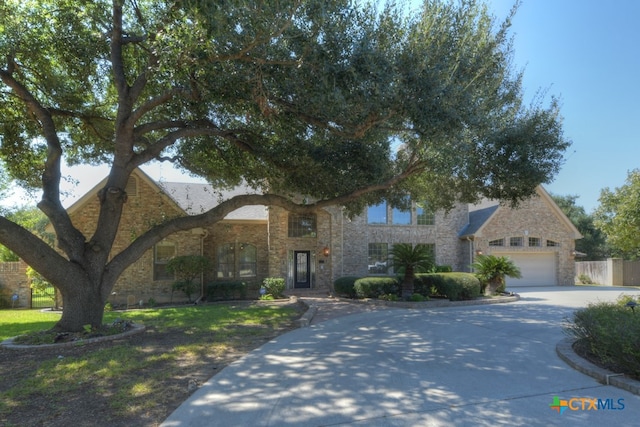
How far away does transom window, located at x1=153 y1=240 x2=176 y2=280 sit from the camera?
18.5 metres

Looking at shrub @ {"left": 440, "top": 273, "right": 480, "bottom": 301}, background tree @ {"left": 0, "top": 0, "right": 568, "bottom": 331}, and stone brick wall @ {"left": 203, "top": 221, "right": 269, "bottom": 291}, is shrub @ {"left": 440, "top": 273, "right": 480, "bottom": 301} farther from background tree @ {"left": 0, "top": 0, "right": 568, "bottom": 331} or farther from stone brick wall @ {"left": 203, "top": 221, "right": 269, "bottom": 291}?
stone brick wall @ {"left": 203, "top": 221, "right": 269, "bottom": 291}

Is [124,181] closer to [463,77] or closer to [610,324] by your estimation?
[463,77]

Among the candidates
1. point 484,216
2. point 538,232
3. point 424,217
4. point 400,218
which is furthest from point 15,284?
point 538,232

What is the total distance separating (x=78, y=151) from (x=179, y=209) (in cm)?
478

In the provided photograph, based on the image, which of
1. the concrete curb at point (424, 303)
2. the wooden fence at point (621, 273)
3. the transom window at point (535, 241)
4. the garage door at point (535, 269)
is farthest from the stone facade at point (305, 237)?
the wooden fence at point (621, 273)

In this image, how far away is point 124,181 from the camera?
10.2 metres

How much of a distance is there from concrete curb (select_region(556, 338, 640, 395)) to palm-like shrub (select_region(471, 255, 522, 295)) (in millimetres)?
10803

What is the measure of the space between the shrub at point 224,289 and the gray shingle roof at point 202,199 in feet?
10.6

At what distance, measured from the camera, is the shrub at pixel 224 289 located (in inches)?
719

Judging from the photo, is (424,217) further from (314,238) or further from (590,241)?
(590,241)

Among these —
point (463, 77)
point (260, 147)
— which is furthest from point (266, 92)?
point (463, 77)

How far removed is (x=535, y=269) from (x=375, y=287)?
1399 cm

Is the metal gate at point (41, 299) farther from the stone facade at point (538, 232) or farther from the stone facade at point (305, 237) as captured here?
the stone facade at point (538, 232)

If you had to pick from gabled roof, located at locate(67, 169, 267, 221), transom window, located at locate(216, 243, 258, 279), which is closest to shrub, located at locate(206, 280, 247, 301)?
transom window, located at locate(216, 243, 258, 279)
